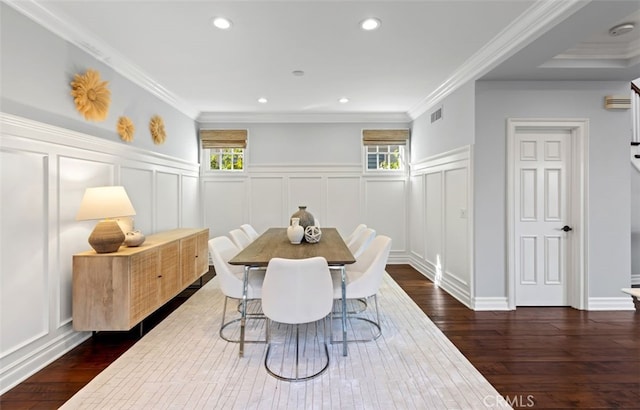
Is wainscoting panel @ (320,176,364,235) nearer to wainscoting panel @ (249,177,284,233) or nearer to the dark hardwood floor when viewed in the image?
wainscoting panel @ (249,177,284,233)

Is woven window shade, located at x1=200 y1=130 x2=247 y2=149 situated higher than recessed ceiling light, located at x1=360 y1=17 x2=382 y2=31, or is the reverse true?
recessed ceiling light, located at x1=360 y1=17 x2=382 y2=31

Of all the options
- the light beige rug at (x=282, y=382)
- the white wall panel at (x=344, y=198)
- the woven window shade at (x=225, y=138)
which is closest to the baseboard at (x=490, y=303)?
the light beige rug at (x=282, y=382)

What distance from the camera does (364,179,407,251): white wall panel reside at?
18.3 ft

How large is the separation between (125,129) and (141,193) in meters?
0.76

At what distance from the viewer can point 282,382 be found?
6.67ft

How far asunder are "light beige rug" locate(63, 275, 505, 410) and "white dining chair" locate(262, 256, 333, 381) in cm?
20

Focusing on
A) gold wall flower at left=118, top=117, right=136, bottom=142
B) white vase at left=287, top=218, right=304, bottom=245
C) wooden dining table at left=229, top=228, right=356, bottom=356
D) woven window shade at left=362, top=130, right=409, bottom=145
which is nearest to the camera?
wooden dining table at left=229, top=228, right=356, bottom=356

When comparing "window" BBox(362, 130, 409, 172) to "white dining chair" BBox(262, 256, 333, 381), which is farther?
"window" BBox(362, 130, 409, 172)

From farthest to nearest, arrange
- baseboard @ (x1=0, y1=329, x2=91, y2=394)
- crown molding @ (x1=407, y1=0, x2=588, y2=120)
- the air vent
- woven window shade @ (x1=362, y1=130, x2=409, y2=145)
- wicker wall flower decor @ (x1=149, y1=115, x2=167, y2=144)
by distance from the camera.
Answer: woven window shade @ (x1=362, y1=130, x2=409, y2=145) < the air vent < wicker wall flower decor @ (x1=149, y1=115, x2=167, y2=144) < crown molding @ (x1=407, y1=0, x2=588, y2=120) < baseboard @ (x1=0, y1=329, x2=91, y2=394)

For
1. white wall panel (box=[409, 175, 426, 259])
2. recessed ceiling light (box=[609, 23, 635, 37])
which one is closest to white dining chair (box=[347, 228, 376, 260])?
white wall panel (box=[409, 175, 426, 259])

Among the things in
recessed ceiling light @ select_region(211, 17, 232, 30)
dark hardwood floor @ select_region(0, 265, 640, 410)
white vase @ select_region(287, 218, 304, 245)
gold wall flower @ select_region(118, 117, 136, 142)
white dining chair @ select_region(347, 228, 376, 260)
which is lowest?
dark hardwood floor @ select_region(0, 265, 640, 410)

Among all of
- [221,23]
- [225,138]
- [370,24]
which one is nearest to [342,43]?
[370,24]

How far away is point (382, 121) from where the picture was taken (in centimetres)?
549

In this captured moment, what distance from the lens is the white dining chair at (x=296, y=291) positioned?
2.00 meters
